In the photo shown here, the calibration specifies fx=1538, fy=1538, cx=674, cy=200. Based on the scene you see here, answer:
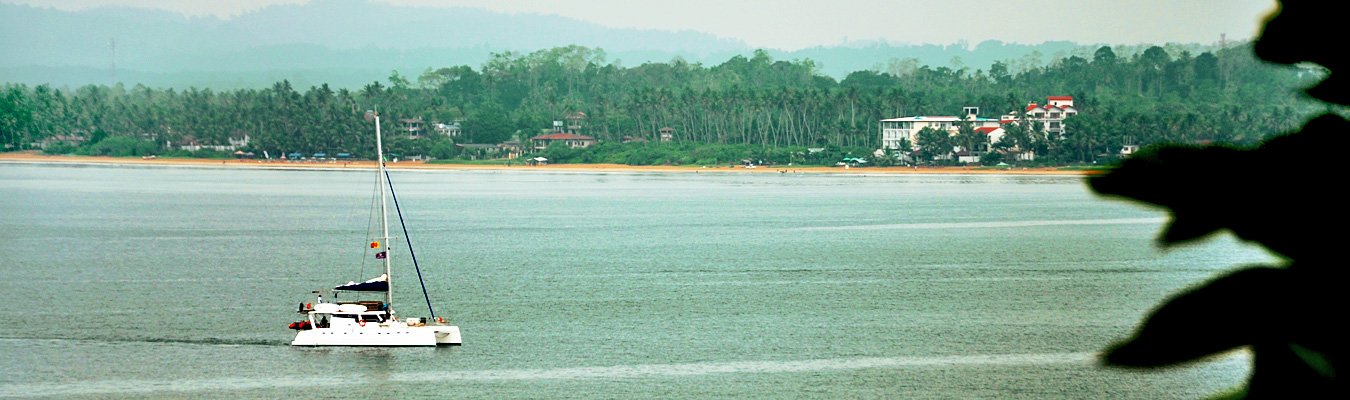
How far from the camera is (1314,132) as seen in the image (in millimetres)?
1933

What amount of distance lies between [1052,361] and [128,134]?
401 ft

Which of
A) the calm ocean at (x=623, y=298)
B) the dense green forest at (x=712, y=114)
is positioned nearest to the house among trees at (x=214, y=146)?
the dense green forest at (x=712, y=114)

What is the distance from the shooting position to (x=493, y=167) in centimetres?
12131

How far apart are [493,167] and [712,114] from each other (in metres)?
18.2

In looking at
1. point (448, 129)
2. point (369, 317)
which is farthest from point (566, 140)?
point (369, 317)

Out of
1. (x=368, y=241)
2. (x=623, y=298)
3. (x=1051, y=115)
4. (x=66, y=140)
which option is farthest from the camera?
(x=66, y=140)

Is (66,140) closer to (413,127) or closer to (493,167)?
(413,127)

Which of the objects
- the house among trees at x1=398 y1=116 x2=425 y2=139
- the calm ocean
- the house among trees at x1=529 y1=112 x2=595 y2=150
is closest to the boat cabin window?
the calm ocean

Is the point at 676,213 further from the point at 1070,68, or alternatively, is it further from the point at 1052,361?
the point at 1070,68

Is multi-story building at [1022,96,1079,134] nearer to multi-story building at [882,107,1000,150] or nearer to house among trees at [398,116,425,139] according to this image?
multi-story building at [882,107,1000,150]

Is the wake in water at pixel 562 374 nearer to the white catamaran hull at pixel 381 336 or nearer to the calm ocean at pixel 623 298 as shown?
the calm ocean at pixel 623 298

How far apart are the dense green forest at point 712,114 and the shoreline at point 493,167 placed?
3.17 feet

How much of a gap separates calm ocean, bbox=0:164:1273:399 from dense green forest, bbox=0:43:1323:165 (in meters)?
35.8

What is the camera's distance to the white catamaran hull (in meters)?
26.5
